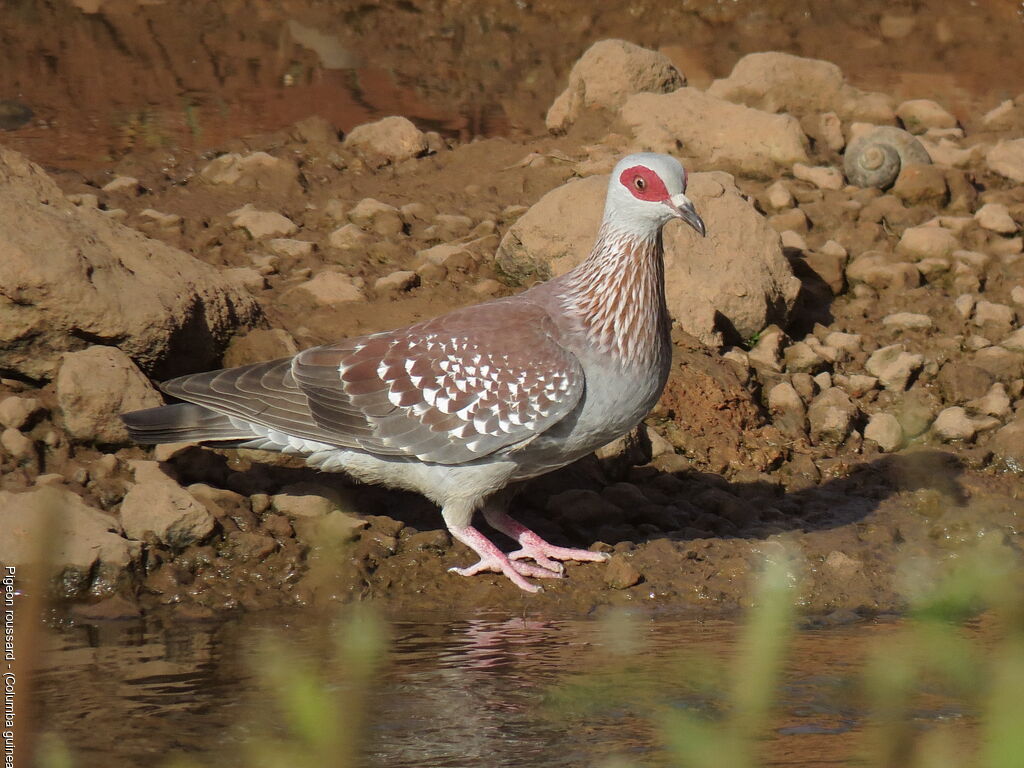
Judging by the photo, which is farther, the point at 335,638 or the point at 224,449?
the point at 224,449

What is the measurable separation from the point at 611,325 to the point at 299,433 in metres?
1.38

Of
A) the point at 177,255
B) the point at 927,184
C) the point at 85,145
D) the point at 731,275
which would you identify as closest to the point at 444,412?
the point at 177,255

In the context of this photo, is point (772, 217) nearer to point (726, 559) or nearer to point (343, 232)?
point (343, 232)

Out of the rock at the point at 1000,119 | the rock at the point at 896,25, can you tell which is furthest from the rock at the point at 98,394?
the rock at the point at 896,25

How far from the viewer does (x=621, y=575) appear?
19.0 ft

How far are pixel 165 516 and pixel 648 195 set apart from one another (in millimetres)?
2381

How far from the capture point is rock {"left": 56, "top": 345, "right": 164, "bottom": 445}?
6007 millimetres

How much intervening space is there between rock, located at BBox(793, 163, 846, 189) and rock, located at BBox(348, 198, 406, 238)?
2.82 meters

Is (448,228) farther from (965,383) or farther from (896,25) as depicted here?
(896,25)

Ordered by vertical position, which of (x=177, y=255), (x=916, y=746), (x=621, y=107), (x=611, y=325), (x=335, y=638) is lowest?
(x=335, y=638)

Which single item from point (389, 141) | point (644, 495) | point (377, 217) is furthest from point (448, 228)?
point (644, 495)

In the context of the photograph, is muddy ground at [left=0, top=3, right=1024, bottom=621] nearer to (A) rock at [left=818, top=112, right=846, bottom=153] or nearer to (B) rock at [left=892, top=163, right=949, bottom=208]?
(B) rock at [left=892, top=163, right=949, bottom=208]

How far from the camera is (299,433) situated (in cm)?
581

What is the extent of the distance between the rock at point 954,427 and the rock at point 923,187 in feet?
8.22
